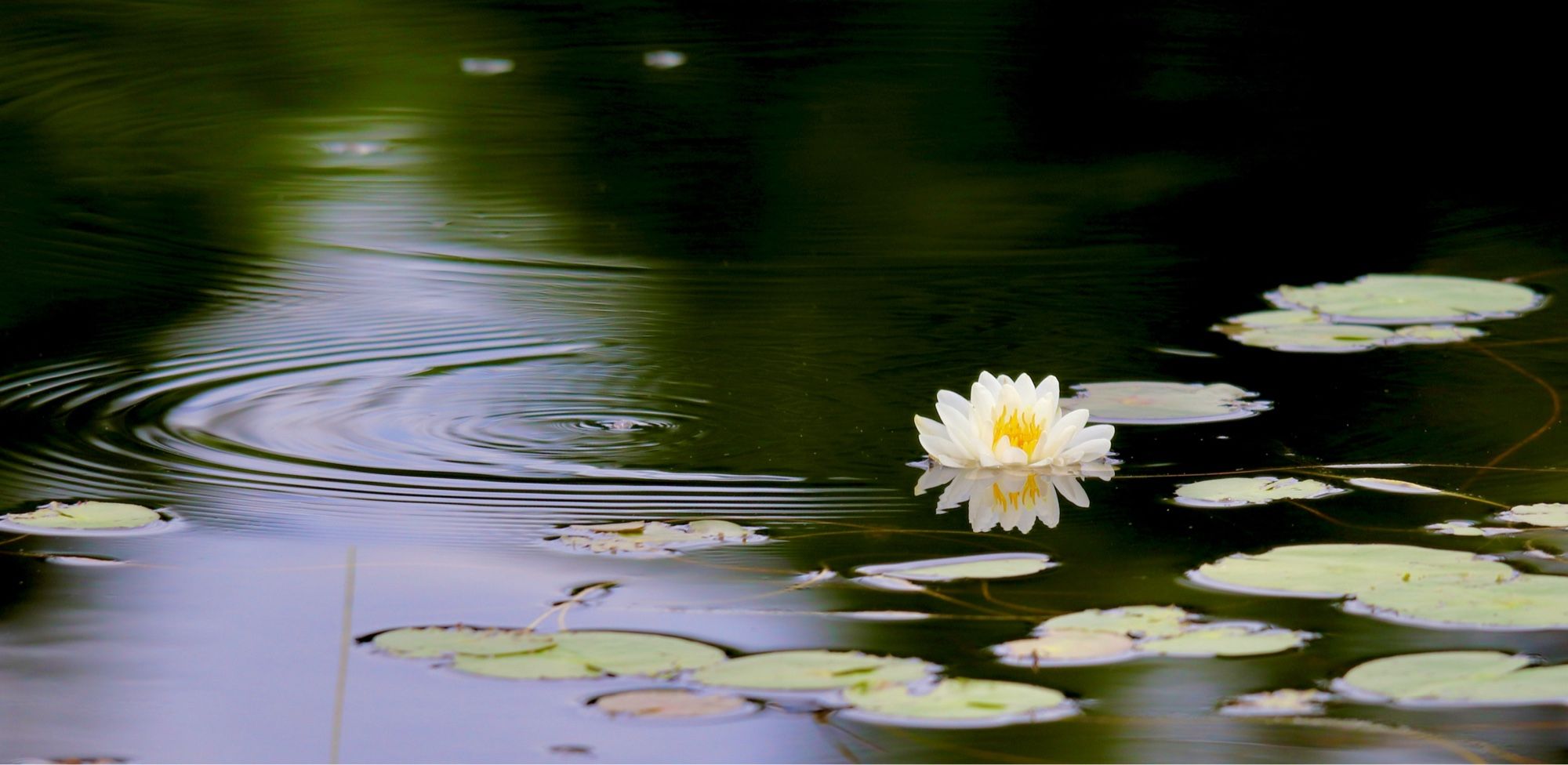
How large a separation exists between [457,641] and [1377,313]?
1779mm

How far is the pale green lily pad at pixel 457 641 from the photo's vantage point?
134cm

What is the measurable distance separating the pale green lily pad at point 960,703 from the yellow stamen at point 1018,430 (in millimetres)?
705

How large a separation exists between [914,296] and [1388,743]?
1735 mm

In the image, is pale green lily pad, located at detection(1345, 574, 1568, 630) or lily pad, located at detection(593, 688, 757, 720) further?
pale green lily pad, located at detection(1345, 574, 1568, 630)

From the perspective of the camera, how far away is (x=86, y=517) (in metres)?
1.71

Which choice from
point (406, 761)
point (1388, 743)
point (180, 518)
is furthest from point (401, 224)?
point (1388, 743)

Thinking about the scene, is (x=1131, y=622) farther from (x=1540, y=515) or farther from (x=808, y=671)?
(x=1540, y=515)

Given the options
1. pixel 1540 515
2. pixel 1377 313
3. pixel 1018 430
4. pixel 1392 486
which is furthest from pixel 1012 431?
pixel 1377 313


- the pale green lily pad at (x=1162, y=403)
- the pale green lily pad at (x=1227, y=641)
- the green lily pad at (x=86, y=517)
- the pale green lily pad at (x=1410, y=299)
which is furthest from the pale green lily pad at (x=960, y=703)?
the pale green lily pad at (x=1410, y=299)

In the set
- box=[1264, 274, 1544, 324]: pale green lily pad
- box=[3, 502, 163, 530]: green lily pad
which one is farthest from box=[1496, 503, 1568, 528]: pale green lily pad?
box=[3, 502, 163, 530]: green lily pad

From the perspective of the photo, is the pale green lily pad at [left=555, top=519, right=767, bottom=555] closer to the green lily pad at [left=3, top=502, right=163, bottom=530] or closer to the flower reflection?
the flower reflection

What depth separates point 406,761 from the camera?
3.94 feet

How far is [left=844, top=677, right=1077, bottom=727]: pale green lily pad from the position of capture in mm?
1202

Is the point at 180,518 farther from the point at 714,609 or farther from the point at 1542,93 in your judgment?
the point at 1542,93
